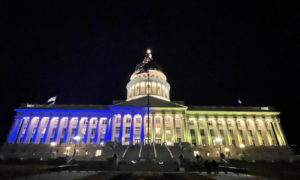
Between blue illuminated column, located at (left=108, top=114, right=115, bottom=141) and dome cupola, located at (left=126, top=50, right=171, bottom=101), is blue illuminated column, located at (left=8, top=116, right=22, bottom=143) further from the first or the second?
dome cupola, located at (left=126, top=50, right=171, bottom=101)

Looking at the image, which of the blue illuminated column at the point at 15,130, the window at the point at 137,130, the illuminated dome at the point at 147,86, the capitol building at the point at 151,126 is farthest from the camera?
the illuminated dome at the point at 147,86

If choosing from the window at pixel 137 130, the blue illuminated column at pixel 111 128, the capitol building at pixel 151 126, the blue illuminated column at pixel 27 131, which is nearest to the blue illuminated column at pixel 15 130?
the capitol building at pixel 151 126

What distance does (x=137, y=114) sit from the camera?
160 ft

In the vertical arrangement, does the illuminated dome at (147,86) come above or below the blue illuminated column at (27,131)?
above

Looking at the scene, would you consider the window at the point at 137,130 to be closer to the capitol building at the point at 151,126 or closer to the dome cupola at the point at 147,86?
the capitol building at the point at 151,126

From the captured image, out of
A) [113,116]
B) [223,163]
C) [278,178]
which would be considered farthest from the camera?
[113,116]

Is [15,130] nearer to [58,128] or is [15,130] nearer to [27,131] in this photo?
[27,131]

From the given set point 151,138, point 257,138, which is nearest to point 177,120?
point 151,138

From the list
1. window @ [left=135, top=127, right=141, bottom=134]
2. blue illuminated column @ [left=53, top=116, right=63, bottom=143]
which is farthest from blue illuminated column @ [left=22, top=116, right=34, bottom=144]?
window @ [left=135, top=127, right=141, bottom=134]

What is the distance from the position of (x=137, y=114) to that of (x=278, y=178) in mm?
39413

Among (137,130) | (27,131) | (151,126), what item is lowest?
(137,130)

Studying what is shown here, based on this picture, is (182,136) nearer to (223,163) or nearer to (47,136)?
(223,163)

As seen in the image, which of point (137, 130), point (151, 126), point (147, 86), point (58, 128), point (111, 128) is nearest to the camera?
point (111, 128)

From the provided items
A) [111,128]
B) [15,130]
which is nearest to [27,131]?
[15,130]
